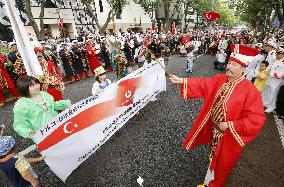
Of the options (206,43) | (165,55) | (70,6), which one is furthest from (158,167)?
(70,6)

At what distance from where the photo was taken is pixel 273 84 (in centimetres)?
695

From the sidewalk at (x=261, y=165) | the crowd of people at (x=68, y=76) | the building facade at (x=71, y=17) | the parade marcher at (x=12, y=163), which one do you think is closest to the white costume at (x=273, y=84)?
the crowd of people at (x=68, y=76)

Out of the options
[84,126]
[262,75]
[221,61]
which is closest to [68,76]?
[221,61]

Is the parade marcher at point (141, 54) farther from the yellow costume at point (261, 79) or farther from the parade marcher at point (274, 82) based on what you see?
the parade marcher at point (274, 82)

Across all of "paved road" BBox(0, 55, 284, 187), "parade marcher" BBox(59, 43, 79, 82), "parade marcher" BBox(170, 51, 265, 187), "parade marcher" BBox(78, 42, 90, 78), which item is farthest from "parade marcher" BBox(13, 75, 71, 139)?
"parade marcher" BBox(78, 42, 90, 78)

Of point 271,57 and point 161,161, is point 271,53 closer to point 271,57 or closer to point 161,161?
point 271,57

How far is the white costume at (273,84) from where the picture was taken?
6500 mm

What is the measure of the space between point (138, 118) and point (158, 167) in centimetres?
235

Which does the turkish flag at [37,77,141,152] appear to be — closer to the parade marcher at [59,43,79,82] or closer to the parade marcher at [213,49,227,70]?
the parade marcher at [59,43,79,82]

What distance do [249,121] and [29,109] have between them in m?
2.91

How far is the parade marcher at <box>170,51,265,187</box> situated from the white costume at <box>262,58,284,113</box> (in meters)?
3.96

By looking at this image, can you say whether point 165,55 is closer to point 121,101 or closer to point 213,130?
point 121,101

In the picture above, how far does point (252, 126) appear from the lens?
9.62 feet

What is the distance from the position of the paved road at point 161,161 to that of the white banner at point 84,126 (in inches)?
17.0
